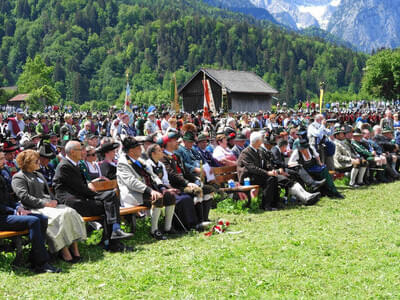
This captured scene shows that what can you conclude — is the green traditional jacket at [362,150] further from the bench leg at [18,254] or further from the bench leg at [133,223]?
the bench leg at [18,254]

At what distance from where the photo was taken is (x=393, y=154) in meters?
13.9

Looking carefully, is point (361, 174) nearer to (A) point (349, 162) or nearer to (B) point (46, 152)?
(A) point (349, 162)

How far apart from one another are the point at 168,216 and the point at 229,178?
2.93 m

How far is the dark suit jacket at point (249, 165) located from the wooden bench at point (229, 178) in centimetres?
28

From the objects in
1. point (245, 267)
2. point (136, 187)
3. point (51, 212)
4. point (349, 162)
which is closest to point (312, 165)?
point (349, 162)

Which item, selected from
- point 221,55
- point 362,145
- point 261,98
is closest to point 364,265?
point 362,145

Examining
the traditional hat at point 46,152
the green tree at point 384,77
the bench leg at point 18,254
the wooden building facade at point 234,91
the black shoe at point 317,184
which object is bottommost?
the bench leg at point 18,254

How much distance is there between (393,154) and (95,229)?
32.3ft

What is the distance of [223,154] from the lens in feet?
34.9

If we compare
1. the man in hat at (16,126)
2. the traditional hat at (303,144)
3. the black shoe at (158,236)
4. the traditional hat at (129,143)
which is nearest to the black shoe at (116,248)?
the black shoe at (158,236)

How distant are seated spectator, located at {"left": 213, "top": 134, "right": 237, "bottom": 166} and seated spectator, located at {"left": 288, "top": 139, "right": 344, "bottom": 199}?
1.44 m

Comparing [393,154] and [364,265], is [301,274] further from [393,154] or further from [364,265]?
[393,154]

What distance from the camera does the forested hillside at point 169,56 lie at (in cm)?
16525

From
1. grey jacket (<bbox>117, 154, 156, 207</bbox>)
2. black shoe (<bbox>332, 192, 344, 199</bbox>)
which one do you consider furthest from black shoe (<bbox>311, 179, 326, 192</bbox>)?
grey jacket (<bbox>117, 154, 156, 207</bbox>)
